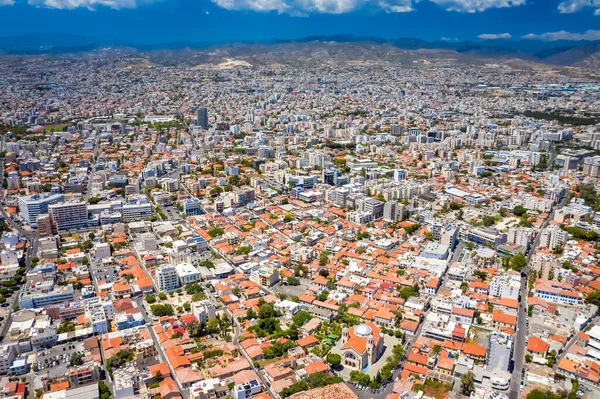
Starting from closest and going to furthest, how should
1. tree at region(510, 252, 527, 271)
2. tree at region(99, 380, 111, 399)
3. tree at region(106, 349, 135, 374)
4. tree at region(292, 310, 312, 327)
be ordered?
tree at region(99, 380, 111, 399) < tree at region(106, 349, 135, 374) < tree at region(292, 310, 312, 327) < tree at region(510, 252, 527, 271)

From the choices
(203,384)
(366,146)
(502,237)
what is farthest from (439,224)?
(366,146)

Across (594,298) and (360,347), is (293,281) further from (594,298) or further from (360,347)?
(594,298)

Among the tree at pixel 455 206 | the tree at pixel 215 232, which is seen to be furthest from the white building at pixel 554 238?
the tree at pixel 215 232

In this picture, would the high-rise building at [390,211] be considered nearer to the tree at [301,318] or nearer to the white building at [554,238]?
the white building at [554,238]

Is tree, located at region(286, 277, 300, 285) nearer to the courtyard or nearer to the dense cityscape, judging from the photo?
the dense cityscape

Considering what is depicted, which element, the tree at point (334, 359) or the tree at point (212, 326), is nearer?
the tree at point (334, 359)

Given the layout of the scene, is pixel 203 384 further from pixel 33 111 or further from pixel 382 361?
pixel 33 111

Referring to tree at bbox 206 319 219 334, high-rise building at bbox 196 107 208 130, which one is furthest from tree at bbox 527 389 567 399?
high-rise building at bbox 196 107 208 130
